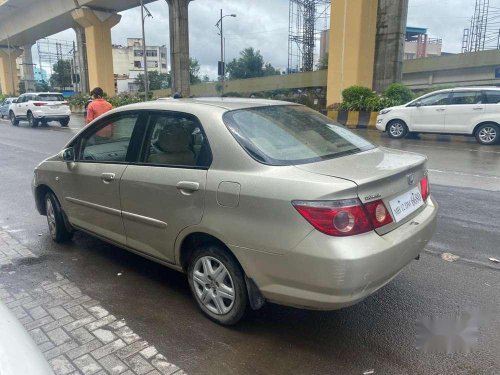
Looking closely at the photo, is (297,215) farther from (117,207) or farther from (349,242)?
(117,207)

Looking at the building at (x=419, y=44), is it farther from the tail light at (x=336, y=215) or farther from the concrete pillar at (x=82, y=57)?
the tail light at (x=336, y=215)

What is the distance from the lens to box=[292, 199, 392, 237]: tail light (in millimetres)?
2520

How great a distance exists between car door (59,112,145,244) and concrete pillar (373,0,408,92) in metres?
17.4

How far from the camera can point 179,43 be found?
2780 cm

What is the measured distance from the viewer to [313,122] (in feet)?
12.1

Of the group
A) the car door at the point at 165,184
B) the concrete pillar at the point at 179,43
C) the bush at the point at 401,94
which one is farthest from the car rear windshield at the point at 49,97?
the car door at the point at 165,184

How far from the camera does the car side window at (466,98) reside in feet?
41.1

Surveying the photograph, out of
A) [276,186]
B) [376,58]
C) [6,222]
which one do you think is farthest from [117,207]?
[376,58]

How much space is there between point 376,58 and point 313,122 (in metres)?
17.4

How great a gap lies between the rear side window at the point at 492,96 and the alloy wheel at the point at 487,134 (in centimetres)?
72

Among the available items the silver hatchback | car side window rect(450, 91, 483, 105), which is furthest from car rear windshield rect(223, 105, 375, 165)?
car side window rect(450, 91, 483, 105)

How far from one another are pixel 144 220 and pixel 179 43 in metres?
26.3

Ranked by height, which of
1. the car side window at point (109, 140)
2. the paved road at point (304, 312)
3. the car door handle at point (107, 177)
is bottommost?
the paved road at point (304, 312)

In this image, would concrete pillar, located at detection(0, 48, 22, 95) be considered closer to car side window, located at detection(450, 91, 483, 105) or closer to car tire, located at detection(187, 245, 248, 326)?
car side window, located at detection(450, 91, 483, 105)
